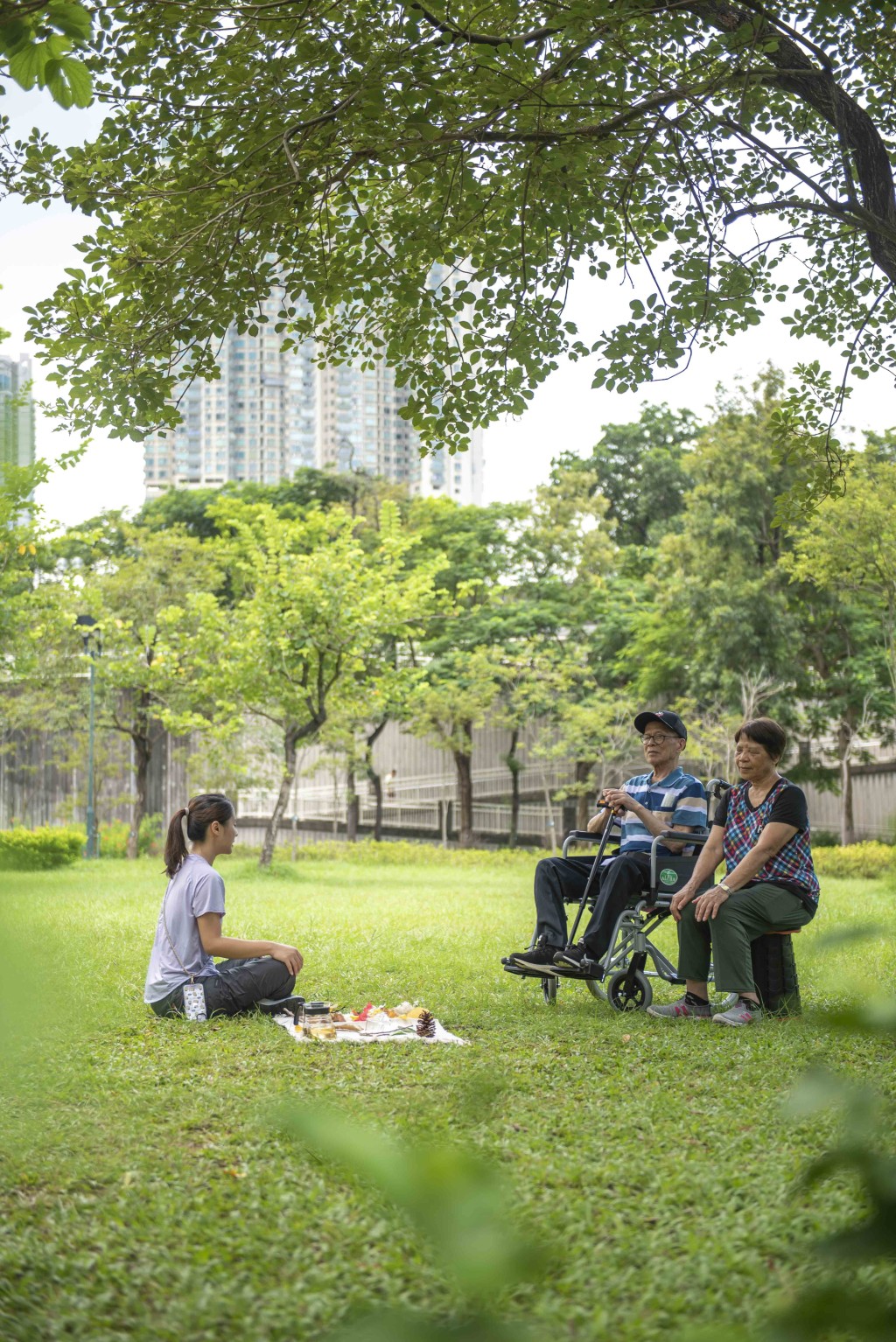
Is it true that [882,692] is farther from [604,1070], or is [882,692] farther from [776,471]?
[604,1070]

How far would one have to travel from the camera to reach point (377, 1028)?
512cm

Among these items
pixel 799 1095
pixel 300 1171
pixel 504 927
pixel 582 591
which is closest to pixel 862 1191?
pixel 799 1095

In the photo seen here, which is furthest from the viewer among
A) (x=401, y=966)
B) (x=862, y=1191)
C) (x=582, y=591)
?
(x=582, y=591)

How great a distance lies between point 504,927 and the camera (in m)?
9.52

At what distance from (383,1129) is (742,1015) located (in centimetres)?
504

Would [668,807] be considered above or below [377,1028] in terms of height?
above

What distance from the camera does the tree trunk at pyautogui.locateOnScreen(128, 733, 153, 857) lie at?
18906mm

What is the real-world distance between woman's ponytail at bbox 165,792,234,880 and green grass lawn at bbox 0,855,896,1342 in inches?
27.2

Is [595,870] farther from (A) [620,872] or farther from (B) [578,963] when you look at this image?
(B) [578,963]

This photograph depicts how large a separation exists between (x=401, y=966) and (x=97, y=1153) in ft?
13.1

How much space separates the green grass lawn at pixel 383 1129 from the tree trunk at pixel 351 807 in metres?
17.0

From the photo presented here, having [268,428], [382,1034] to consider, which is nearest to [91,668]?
[382,1034]

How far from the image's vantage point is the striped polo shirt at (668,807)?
6047mm

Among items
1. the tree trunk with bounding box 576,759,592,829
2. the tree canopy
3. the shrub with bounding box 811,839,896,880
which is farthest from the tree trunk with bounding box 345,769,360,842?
the tree canopy
